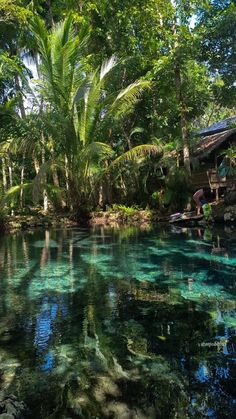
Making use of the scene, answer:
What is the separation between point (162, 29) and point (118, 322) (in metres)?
15.0

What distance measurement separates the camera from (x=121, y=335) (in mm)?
4520

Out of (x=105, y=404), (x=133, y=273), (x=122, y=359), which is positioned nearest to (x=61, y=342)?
(x=122, y=359)

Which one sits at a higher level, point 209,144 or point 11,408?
point 209,144

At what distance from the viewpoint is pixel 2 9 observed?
13242 mm

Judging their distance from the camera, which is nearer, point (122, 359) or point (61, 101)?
point (122, 359)

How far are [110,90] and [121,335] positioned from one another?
705 inches

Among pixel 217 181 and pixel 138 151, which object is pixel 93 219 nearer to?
pixel 138 151

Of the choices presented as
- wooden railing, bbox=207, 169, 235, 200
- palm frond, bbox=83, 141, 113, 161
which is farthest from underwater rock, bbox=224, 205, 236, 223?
palm frond, bbox=83, 141, 113, 161

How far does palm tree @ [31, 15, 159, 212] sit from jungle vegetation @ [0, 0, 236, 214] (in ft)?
0.13

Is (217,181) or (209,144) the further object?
(209,144)

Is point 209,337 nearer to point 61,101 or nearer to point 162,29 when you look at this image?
point 61,101

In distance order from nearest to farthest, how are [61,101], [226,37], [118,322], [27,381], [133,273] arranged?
[27,381]
[118,322]
[133,273]
[61,101]
[226,37]

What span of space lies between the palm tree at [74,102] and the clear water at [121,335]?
7.79 m

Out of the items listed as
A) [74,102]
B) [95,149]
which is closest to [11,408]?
[95,149]
